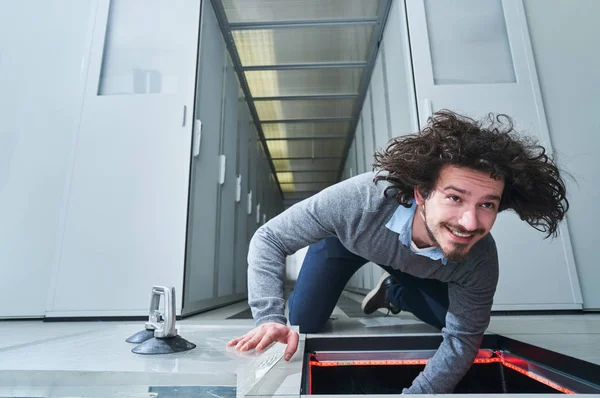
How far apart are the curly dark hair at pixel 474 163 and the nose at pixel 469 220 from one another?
140 mm

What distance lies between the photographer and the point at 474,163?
1050 millimetres

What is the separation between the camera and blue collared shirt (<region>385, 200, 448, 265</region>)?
1173 mm

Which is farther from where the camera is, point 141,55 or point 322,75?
point 322,75

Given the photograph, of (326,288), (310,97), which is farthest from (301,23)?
(326,288)

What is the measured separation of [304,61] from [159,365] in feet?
12.3

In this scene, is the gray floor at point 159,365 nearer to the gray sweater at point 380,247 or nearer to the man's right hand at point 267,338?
the man's right hand at point 267,338

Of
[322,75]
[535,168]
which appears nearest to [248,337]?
[535,168]

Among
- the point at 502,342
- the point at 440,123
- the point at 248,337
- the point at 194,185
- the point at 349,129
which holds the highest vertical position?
the point at 349,129

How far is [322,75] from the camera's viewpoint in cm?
440

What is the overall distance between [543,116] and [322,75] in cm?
255

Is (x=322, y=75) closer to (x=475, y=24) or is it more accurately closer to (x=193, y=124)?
(x=475, y=24)

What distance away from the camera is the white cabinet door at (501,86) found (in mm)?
2334

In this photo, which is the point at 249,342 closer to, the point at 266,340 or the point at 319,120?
the point at 266,340

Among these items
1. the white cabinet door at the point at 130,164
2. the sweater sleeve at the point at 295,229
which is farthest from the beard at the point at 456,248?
the white cabinet door at the point at 130,164
